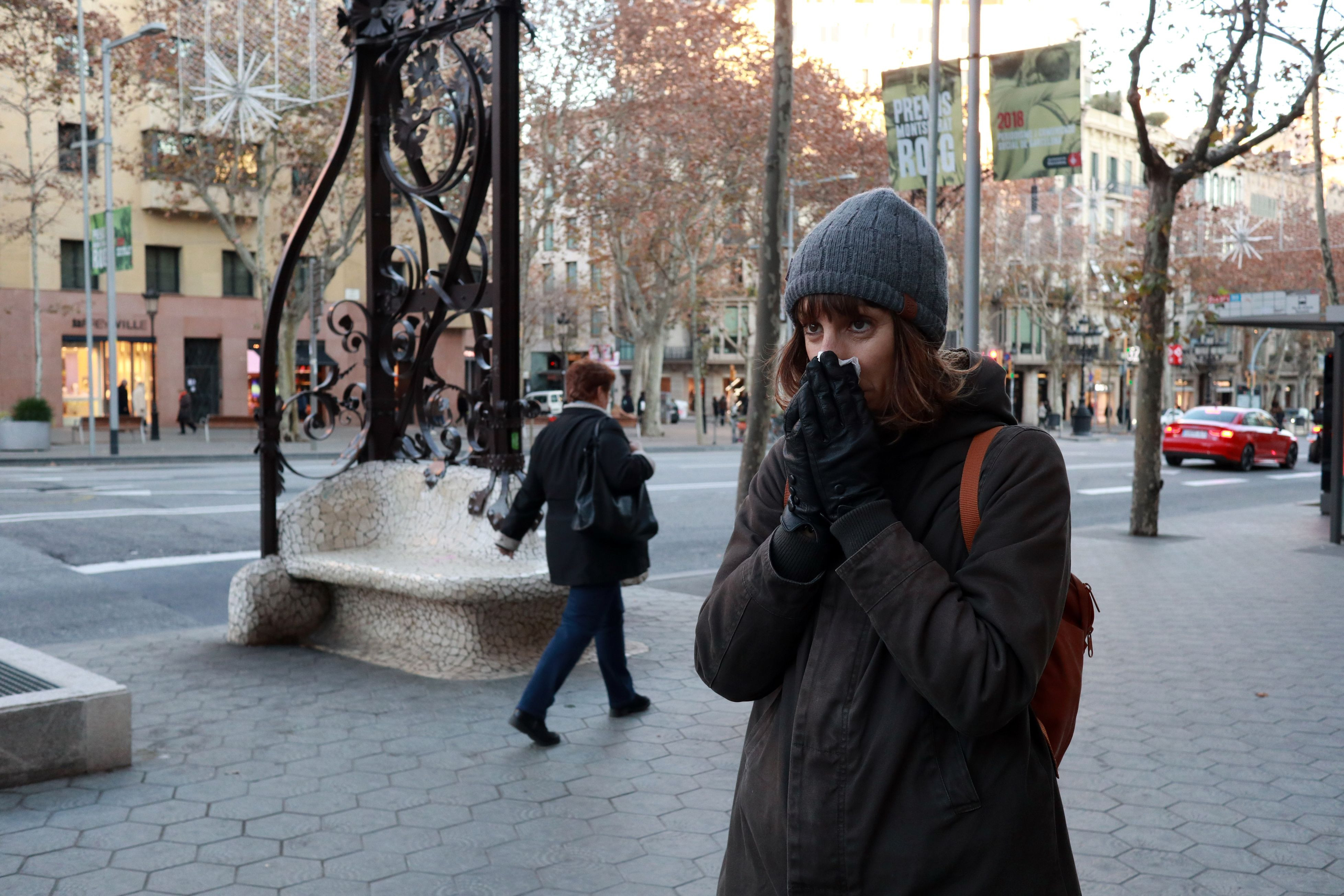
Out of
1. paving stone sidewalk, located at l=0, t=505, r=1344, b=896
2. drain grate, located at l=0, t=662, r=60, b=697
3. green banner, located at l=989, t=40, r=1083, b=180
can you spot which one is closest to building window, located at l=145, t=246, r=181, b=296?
green banner, located at l=989, t=40, r=1083, b=180

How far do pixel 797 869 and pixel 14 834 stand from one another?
333 centimetres

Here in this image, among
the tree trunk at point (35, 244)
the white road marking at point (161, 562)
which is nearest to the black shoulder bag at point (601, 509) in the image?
the white road marking at point (161, 562)

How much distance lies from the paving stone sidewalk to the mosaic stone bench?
Result: 217mm

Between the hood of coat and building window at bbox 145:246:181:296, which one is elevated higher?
building window at bbox 145:246:181:296

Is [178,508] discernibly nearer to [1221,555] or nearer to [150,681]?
[150,681]

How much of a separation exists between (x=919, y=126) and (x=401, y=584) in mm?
9608

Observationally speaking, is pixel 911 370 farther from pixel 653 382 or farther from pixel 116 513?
Answer: pixel 653 382

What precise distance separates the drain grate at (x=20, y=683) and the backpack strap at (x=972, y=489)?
4.13 m

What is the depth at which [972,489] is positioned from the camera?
1710 millimetres

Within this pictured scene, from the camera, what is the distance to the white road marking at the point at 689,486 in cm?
1786

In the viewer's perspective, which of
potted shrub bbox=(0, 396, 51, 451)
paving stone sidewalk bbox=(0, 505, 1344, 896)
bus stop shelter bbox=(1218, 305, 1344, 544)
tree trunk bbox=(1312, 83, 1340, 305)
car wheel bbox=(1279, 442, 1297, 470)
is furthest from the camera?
car wheel bbox=(1279, 442, 1297, 470)

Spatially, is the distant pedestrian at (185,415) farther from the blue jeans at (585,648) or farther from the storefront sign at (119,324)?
the blue jeans at (585,648)

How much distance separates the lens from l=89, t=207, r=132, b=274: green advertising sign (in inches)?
995

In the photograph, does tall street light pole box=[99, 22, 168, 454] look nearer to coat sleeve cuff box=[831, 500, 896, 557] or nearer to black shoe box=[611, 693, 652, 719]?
black shoe box=[611, 693, 652, 719]
